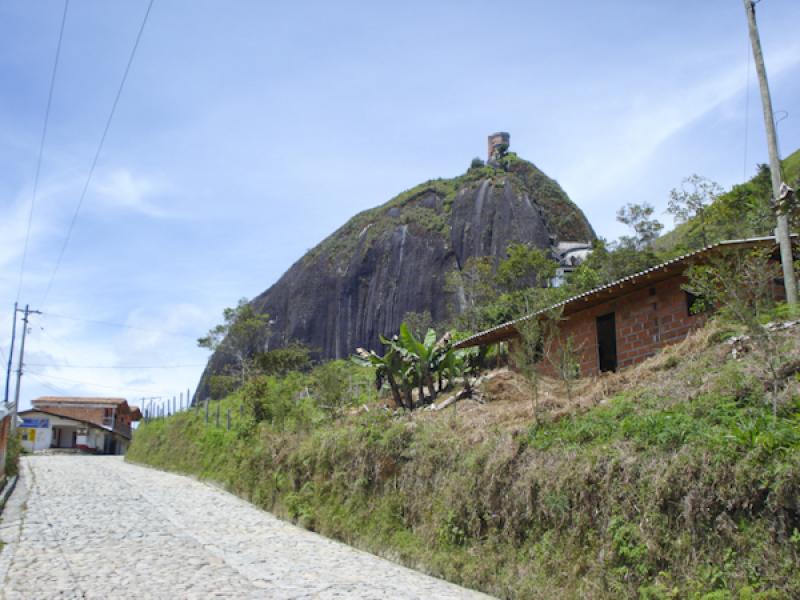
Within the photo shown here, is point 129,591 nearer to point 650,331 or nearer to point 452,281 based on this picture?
point 650,331

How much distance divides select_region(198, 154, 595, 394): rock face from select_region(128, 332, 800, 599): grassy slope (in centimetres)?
4382

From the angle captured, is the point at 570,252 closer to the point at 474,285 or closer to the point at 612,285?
the point at 474,285

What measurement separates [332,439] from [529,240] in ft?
143

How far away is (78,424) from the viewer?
5122 cm

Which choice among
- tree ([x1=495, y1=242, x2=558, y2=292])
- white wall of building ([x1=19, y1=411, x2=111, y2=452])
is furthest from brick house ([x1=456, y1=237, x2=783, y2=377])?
white wall of building ([x1=19, y1=411, x2=111, y2=452])

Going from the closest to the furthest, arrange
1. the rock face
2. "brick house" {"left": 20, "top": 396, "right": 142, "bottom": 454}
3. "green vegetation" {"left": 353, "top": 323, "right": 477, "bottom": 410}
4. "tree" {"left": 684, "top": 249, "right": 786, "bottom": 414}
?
"tree" {"left": 684, "top": 249, "right": 786, "bottom": 414}, "green vegetation" {"left": 353, "top": 323, "right": 477, "bottom": 410}, "brick house" {"left": 20, "top": 396, "right": 142, "bottom": 454}, the rock face

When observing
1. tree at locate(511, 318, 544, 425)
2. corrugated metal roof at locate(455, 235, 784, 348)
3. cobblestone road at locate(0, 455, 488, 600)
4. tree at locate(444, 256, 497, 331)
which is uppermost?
tree at locate(444, 256, 497, 331)

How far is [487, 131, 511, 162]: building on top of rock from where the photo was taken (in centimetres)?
7306

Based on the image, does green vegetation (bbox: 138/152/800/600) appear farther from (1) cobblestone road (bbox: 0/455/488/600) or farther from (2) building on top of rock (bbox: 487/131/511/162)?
(2) building on top of rock (bbox: 487/131/511/162)

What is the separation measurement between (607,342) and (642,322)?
1504 millimetres

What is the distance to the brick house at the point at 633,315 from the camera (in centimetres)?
1287

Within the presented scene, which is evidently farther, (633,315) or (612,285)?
(633,315)

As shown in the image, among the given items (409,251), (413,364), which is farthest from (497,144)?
(413,364)

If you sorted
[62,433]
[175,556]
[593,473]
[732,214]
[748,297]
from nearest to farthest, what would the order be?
[593,473] < [175,556] < [748,297] < [732,214] < [62,433]
